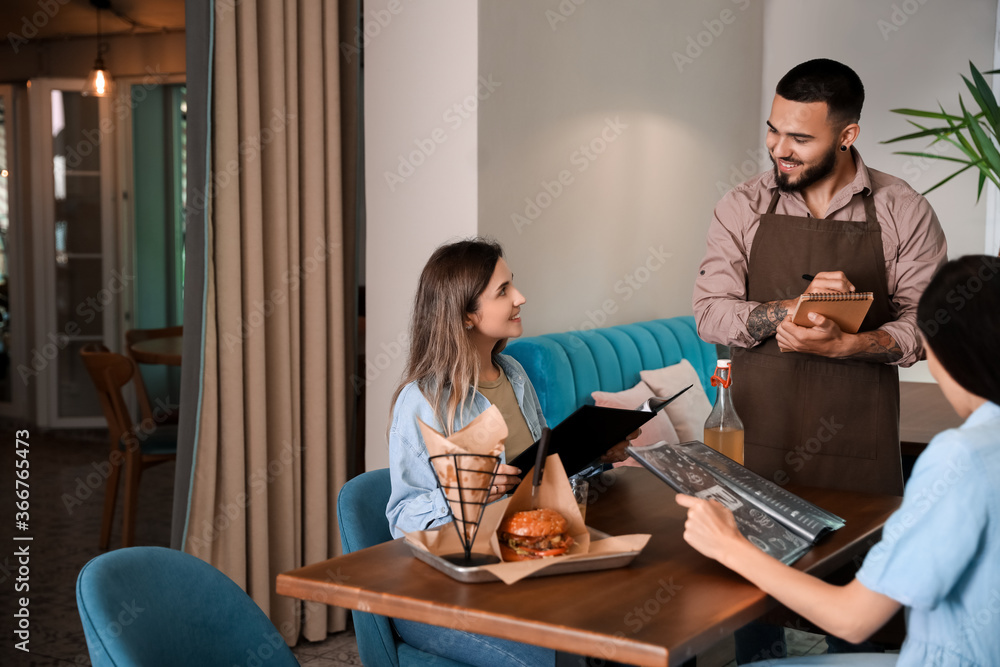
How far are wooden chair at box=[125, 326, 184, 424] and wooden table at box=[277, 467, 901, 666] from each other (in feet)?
9.65

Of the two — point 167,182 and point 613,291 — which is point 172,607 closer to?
point 613,291

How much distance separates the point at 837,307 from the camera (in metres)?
1.84

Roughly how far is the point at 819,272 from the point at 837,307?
23 centimetres

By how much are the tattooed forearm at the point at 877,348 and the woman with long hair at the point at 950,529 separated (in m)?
0.79

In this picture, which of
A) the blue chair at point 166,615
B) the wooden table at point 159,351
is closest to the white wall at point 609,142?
the wooden table at point 159,351

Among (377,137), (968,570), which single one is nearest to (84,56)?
(377,137)

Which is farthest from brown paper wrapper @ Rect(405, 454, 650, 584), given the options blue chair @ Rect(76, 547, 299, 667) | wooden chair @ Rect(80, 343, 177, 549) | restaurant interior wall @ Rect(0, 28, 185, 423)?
restaurant interior wall @ Rect(0, 28, 185, 423)

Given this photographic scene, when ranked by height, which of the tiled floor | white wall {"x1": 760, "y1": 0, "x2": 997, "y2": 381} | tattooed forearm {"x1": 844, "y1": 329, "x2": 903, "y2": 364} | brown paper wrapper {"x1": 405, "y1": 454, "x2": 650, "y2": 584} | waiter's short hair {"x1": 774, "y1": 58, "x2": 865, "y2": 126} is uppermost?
white wall {"x1": 760, "y1": 0, "x2": 997, "y2": 381}

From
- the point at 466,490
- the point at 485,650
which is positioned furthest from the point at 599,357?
the point at 466,490

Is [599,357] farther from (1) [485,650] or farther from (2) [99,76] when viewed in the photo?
(2) [99,76]

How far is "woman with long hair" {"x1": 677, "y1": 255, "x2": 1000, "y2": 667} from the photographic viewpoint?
1.07 metres

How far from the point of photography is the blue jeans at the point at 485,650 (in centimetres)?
165

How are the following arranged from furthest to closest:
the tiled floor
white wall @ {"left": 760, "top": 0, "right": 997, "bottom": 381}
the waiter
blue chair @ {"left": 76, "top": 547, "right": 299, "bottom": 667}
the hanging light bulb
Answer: the hanging light bulb
white wall @ {"left": 760, "top": 0, "right": 997, "bottom": 381}
the tiled floor
the waiter
blue chair @ {"left": 76, "top": 547, "right": 299, "bottom": 667}

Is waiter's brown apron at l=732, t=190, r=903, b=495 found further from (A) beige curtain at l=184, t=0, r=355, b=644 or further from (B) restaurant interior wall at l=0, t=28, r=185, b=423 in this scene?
(B) restaurant interior wall at l=0, t=28, r=185, b=423
